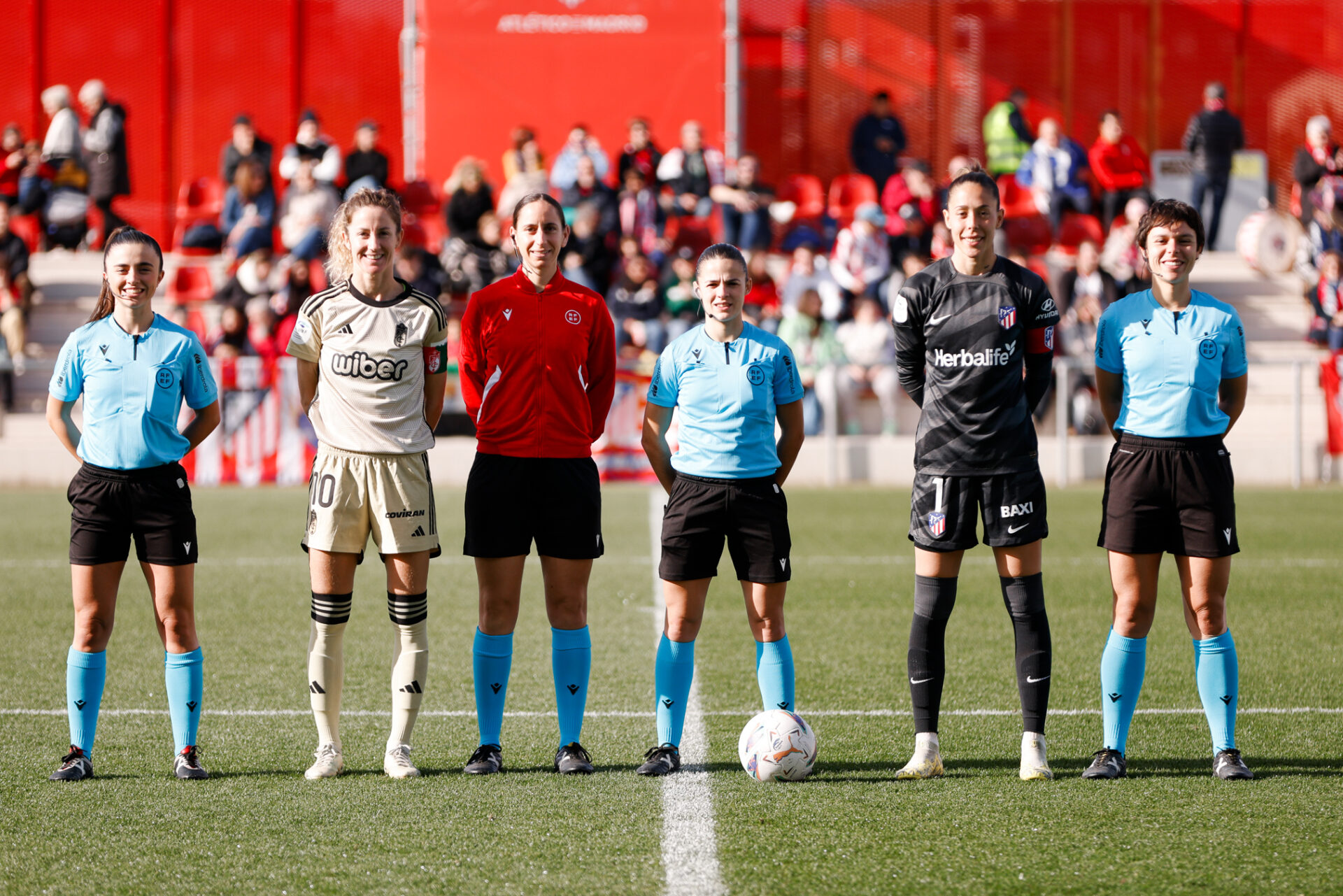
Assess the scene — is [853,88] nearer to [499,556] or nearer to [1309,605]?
[1309,605]

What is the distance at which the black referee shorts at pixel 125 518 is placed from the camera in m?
4.62

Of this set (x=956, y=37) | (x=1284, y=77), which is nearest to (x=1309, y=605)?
(x=956, y=37)

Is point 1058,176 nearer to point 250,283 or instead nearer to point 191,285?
point 250,283

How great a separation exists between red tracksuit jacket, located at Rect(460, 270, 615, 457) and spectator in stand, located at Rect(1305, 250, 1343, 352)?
13.9 m

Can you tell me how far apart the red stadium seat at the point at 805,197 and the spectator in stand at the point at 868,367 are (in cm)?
415

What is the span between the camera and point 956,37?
74.6 feet

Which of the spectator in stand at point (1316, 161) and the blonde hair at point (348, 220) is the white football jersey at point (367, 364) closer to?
the blonde hair at point (348, 220)

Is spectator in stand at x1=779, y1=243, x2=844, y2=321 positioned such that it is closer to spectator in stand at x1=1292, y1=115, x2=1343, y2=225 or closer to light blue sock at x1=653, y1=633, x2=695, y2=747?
spectator in stand at x1=1292, y1=115, x2=1343, y2=225

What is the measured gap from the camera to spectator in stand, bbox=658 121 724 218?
58.7ft

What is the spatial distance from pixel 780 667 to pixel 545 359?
1.32m

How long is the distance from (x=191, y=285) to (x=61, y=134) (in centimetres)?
296

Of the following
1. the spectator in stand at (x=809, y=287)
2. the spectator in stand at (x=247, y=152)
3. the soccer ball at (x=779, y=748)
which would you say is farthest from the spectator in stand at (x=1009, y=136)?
the soccer ball at (x=779, y=748)

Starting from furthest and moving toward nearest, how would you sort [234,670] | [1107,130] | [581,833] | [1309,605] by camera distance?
[1107,130] → [1309,605] → [234,670] → [581,833]

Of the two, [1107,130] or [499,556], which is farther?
[1107,130]
